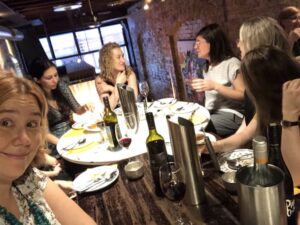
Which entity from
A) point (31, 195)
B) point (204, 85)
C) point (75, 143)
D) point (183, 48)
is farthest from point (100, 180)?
point (183, 48)

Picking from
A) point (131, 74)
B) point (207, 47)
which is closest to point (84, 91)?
point (131, 74)

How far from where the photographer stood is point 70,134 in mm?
2277

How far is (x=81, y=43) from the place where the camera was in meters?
9.40

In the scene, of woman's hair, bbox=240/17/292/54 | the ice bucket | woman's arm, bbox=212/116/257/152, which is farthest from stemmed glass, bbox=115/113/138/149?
woman's hair, bbox=240/17/292/54

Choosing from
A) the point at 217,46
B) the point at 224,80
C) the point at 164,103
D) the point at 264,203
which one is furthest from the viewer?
the point at 217,46

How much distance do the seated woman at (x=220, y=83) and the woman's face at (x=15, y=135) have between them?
1862 mm

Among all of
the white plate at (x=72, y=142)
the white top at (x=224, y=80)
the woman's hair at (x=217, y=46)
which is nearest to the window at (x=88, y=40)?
the woman's hair at (x=217, y=46)

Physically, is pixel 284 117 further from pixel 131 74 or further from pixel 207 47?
pixel 131 74

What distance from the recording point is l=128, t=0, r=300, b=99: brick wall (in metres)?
3.04

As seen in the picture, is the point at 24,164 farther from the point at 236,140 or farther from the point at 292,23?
the point at 292,23

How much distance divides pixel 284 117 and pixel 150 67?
6.32 metres

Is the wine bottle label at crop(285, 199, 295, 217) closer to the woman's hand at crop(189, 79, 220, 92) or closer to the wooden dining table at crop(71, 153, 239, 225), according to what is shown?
the wooden dining table at crop(71, 153, 239, 225)

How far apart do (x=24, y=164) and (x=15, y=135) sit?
103 mm

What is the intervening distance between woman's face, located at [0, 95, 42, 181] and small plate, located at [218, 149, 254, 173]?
2.51ft
